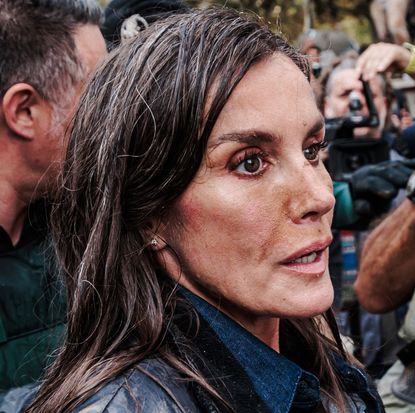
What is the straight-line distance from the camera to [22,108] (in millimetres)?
2229

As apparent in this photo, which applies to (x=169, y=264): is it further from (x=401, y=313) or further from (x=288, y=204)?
(x=401, y=313)

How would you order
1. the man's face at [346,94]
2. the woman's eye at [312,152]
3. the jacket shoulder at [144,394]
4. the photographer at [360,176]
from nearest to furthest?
the jacket shoulder at [144,394] → the woman's eye at [312,152] → the photographer at [360,176] → the man's face at [346,94]

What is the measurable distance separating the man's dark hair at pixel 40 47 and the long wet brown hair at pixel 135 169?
730 mm

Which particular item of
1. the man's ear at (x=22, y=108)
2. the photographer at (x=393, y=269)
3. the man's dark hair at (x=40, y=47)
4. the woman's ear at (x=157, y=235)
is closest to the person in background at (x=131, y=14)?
the man's dark hair at (x=40, y=47)

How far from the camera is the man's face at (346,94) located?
436cm

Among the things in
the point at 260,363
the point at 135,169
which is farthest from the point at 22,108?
the point at 260,363

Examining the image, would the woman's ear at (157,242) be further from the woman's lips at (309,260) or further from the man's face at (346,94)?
the man's face at (346,94)

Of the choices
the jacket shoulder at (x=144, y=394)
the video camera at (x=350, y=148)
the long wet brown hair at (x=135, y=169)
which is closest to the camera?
the jacket shoulder at (x=144, y=394)

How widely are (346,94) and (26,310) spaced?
2892 millimetres

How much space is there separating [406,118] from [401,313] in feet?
9.03

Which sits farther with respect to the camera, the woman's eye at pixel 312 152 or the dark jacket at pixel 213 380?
the woman's eye at pixel 312 152

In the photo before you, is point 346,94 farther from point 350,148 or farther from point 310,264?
point 310,264

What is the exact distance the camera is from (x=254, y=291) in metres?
1.41

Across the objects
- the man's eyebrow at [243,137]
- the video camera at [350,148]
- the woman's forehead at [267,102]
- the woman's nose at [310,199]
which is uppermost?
the woman's forehead at [267,102]
